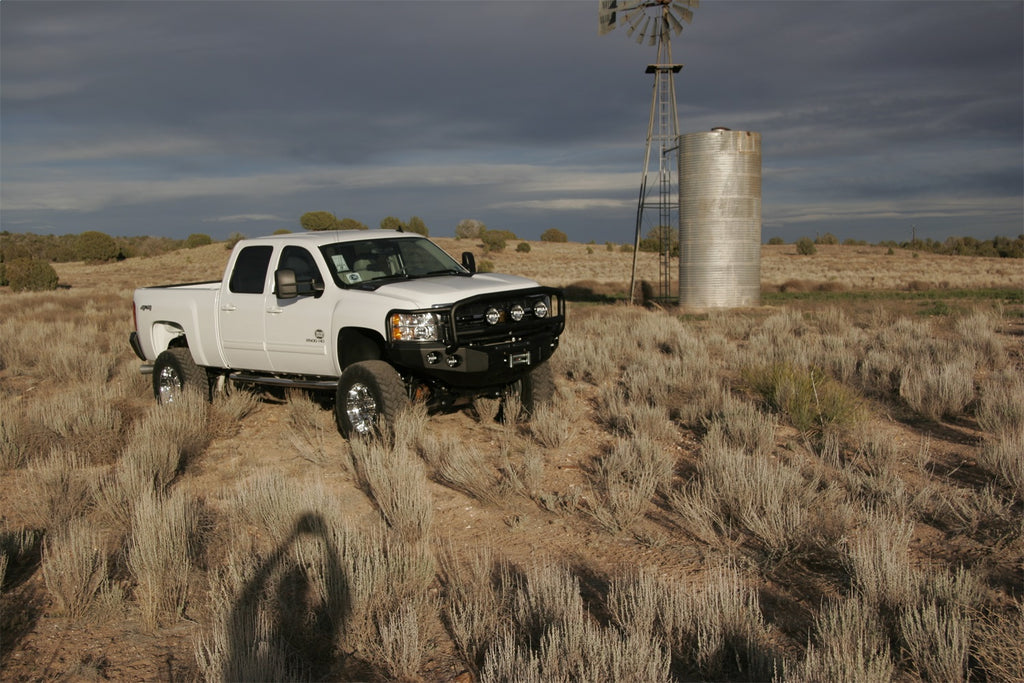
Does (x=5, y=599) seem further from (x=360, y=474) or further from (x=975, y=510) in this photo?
(x=975, y=510)

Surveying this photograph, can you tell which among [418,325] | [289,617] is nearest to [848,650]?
[289,617]

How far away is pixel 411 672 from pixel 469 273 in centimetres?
600

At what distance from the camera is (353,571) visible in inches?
193

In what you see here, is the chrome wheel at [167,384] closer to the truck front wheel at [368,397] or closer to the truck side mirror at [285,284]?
the truck side mirror at [285,284]

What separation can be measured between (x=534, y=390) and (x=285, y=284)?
9.93 feet

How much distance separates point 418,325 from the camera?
7.87 meters

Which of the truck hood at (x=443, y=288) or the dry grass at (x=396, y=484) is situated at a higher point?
the truck hood at (x=443, y=288)

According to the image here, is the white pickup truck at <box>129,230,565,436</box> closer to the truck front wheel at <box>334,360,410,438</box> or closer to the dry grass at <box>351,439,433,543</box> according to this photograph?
the truck front wheel at <box>334,360,410,438</box>

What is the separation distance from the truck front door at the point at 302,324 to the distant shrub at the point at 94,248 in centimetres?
5721

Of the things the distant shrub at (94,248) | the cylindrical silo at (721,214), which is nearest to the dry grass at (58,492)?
the cylindrical silo at (721,214)

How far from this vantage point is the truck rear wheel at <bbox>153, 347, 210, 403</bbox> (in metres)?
10.2

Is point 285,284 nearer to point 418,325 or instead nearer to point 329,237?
point 329,237

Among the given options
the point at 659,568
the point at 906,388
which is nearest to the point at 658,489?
the point at 659,568

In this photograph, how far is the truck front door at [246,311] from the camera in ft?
31.0
